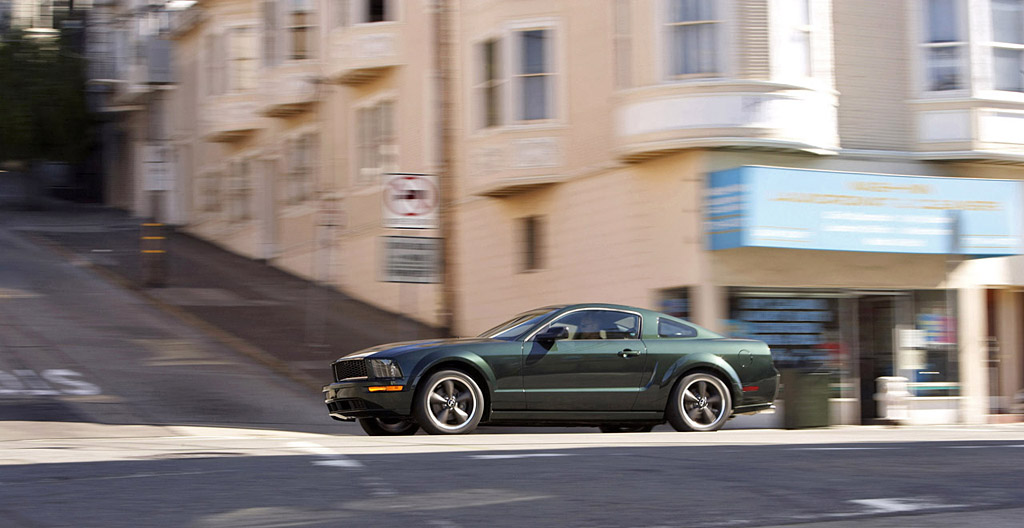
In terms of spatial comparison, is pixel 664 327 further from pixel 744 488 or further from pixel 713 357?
pixel 744 488

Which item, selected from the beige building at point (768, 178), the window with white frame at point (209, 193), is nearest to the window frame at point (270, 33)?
the window with white frame at point (209, 193)

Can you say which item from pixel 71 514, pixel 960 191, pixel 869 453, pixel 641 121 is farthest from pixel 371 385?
pixel 960 191

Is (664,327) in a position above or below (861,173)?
below

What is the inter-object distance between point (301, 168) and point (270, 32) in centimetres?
339

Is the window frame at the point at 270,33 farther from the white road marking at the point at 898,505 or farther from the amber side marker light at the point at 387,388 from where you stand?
the white road marking at the point at 898,505

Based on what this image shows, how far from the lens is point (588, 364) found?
1348 cm

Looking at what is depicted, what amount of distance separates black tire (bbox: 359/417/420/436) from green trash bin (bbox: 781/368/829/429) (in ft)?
18.7

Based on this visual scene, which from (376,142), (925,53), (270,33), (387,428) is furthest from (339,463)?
(270,33)

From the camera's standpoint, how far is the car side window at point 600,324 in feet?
44.8

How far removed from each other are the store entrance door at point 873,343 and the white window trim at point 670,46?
427 cm

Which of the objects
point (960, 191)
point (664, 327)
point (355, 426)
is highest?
A: point (960, 191)

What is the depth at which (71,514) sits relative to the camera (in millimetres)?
6930

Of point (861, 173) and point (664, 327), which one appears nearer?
point (664, 327)

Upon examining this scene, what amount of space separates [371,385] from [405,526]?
251 inches
